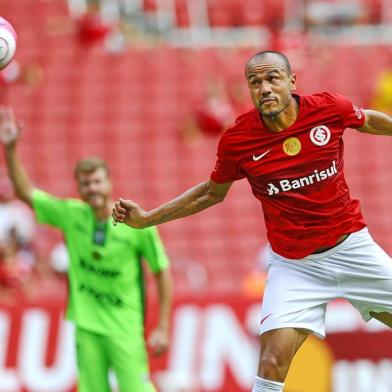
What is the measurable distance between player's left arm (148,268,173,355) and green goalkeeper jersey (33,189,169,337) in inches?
3.8

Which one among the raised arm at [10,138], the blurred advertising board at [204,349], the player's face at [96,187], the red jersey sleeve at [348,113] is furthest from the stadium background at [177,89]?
the red jersey sleeve at [348,113]

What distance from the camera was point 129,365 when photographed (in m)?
7.48

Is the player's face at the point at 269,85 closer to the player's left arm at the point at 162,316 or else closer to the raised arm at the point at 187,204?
the raised arm at the point at 187,204

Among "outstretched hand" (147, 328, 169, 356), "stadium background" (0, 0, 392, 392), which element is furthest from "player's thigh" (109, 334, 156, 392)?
"stadium background" (0, 0, 392, 392)

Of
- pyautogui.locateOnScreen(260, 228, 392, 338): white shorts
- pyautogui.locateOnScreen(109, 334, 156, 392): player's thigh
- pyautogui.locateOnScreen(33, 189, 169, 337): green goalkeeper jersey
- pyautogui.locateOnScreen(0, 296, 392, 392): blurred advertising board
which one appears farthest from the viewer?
pyautogui.locateOnScreen(0, 296, 392, 392): blurred advertising board

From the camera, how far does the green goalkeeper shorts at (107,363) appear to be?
7.47 metres

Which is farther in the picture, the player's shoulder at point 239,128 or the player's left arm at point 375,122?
the player's left arm at point 375,122

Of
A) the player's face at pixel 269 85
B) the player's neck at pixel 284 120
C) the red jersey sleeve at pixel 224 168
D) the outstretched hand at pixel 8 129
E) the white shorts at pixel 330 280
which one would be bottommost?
the white shorts at pixel 330 280

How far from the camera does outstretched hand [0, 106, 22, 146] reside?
25.5ft

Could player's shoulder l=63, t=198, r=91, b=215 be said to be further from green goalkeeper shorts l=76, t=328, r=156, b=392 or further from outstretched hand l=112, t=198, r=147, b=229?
outstretched hand l=112, t=198, r=147, b=229

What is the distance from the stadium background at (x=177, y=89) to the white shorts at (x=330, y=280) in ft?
20.7

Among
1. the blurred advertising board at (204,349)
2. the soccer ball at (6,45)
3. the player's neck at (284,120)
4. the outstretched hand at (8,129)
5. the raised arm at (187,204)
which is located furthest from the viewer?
the blurred advertising board at (204,349)

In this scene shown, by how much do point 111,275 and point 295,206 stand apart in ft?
6.25

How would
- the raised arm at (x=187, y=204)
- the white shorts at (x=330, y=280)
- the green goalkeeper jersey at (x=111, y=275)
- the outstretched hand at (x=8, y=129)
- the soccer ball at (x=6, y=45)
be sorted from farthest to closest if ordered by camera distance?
the outstretched hand at (x=8, y=129) < the green goalkeeper jersey at (x=111, y=275) < the soccer ball at (x=6, y=45) < the raised arm at (x=187, y=204) < the white shorts at (x=330, y=280)
